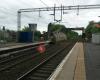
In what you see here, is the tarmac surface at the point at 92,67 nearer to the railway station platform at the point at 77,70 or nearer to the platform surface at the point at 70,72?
the railway station platform at the point at 77,70

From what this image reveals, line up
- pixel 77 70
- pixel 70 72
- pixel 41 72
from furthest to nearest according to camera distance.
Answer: pixel 77 70
pixel 41 72
pixel 70 72

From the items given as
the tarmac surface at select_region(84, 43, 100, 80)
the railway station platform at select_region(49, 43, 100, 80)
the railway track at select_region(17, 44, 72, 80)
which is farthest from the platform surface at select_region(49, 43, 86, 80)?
the railway track at select_region(17, 44, 72, 80)

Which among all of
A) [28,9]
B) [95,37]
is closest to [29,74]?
[28,9]

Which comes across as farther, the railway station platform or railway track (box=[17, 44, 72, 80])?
railway track (box=[17, 44, 72, 80])

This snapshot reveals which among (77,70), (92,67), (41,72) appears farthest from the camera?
(92,67)

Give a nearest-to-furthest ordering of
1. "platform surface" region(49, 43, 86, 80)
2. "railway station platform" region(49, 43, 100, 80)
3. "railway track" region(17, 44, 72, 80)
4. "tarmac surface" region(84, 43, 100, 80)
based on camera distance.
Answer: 1. "platform surface" region(49, 43, 86, 80)
2. "railway station platform" region(49, 43, 100, 80)
3. "railway track" region(17, 44, 72, 80)
4. "tarmac surface" region(84, 43, 100, 80)

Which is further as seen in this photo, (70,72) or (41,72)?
(41,72)

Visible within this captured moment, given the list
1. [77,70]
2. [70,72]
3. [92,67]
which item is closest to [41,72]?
[70,72]

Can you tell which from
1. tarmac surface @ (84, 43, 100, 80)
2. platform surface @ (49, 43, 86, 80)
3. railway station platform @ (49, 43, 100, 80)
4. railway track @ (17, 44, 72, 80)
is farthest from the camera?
tarmac surface @ (84, 43, 100, 80)

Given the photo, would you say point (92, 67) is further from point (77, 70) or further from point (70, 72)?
point (70, 72)

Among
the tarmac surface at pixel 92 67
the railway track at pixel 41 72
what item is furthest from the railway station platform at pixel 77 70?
the railway track at pixel 41 72

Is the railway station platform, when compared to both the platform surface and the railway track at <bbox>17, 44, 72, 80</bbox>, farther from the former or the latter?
the railway track at <bbox>17, 44, 72, 80</bbox>

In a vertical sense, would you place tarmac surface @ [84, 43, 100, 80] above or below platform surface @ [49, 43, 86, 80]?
below

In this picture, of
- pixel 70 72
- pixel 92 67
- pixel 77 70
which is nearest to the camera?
pixel 70 72
